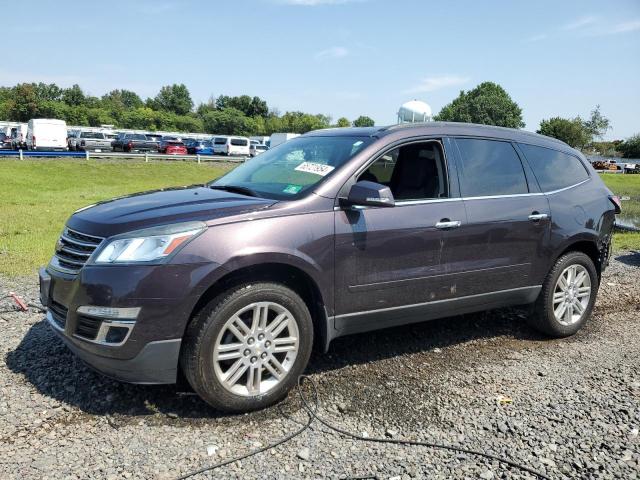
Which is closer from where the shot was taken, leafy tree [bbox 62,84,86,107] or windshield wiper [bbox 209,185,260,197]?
windshield wiper [bbox 209,185,260,197]

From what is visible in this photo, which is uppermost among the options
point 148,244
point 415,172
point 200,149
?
point 200,149

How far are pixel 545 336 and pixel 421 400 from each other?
207 centimetres

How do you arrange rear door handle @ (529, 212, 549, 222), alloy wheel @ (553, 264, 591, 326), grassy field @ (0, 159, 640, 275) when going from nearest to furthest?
1. rear door handle @ (529, 212, 549, 222)
2. alloy wheel @ (553, 264, 591, 326)
3. grassy field @ (0, 159, 640, 275)

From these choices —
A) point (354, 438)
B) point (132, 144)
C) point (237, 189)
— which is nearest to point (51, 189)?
point (132, 144)

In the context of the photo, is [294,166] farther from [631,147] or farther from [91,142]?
[631,147]

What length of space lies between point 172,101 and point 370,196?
12595cm

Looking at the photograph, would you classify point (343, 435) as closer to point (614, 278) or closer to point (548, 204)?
point (548, 204)

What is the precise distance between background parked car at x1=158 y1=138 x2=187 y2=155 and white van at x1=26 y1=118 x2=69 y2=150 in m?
7.30

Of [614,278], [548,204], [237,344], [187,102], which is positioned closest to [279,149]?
[237,344]

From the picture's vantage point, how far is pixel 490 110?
9244 cm

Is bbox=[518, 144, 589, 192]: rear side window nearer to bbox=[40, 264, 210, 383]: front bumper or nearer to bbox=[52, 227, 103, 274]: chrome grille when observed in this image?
bbox=[40, 264, 210, 383]: front bumper

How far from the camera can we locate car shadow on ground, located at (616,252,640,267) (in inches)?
341

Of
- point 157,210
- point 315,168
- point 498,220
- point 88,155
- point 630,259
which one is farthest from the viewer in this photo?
point 88,155

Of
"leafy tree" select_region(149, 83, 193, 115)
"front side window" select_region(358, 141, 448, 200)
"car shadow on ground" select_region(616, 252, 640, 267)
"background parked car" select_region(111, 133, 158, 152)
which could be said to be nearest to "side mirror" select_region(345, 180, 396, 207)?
"front side window" select_region(358, 141, 448, 200)
